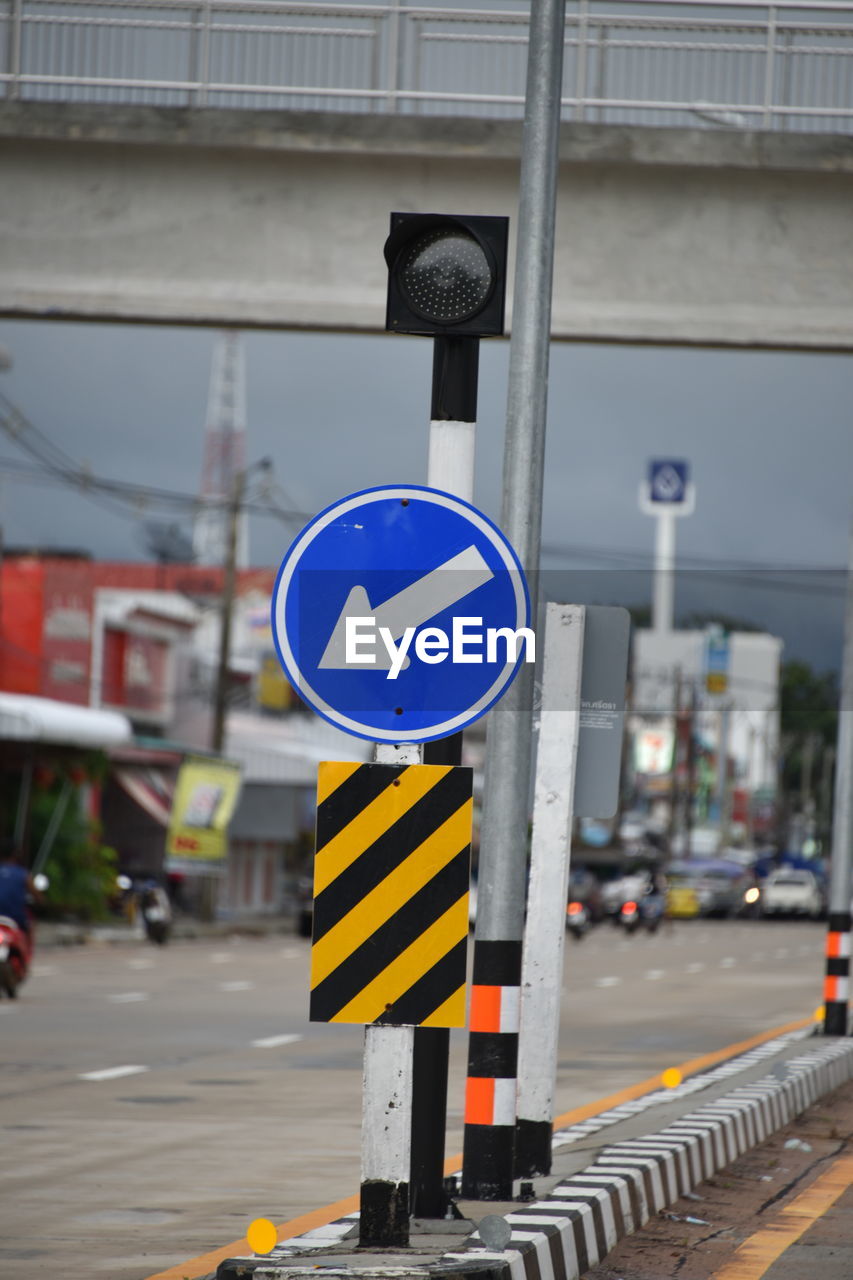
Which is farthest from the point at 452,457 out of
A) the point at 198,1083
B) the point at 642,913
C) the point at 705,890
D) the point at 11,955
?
the point at 705,890

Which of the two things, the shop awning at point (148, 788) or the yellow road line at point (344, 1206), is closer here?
the yellow road line at point (344, 1206)

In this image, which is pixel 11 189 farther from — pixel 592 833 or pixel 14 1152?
pixel 592 833

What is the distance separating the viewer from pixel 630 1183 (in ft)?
27.0

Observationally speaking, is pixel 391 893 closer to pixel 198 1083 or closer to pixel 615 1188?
pixel 615 1188

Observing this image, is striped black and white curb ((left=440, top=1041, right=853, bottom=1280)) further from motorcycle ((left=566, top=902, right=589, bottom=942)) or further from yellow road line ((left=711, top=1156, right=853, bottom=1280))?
motorcycle ((left=566, top=902, right=589, bottom=942))

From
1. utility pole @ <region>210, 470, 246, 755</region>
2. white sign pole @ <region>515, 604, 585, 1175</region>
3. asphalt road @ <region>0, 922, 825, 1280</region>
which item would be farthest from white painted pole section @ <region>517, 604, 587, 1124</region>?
utility pole @ <region>210, 470, 246, 755</region>

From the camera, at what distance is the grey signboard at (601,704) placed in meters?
9.06

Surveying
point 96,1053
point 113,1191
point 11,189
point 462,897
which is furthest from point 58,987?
point 462,897

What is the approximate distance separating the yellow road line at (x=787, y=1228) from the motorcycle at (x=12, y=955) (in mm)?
11476

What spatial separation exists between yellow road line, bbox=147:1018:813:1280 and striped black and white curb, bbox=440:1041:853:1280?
3.09ft

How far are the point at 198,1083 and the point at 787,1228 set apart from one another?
6.57 m

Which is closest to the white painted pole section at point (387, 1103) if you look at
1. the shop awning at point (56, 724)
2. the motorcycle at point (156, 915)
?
the shop awning at point (56, 724)

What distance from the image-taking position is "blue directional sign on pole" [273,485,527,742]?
6.00 meters

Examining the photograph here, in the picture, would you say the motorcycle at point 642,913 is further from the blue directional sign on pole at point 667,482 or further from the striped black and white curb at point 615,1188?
the blue directional sign on pole at point 667,482
